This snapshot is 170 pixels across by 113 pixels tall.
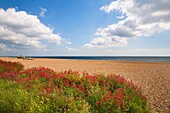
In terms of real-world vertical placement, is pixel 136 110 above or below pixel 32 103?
below

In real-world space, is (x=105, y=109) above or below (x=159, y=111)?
above

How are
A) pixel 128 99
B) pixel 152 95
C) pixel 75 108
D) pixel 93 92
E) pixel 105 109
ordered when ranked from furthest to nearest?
pixel 152 95 → pixel 93 92 → pixel 128 99 → pixel 105 109 → pixel 75 108

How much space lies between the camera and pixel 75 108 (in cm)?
442

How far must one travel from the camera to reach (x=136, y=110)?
16.5 ft

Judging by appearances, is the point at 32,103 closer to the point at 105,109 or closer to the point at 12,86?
the point at 105,109

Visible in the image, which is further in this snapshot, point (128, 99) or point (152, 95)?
point (152, 95)

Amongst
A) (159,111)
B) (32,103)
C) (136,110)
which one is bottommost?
(159,111)

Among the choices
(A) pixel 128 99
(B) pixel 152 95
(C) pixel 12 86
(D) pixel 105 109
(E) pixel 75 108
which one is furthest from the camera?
(B) pixel 152 95

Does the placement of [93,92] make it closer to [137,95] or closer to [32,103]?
[137,95]

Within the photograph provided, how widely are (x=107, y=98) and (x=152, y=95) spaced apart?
4.12 metres

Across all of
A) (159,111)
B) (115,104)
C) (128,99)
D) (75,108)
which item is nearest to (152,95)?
(159,111)

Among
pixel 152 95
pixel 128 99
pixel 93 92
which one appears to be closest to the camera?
pixel 128 99

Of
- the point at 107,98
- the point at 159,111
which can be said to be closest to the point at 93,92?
the point at 107,98

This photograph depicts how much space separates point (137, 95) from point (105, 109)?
1.64 meters
